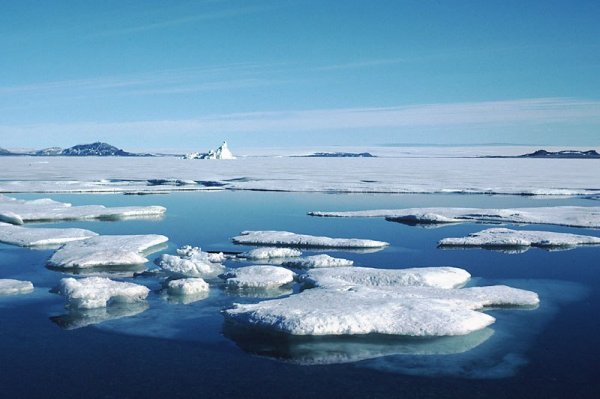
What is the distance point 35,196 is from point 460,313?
60.8 feet

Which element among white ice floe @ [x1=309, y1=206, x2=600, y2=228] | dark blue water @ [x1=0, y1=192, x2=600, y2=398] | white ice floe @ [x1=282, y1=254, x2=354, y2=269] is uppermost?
white ice floe @ [x1=309, y1=206, x2=600, y2=228]

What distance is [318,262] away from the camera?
964cm

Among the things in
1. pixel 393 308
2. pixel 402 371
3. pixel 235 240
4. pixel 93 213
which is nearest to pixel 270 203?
pixel 93 213

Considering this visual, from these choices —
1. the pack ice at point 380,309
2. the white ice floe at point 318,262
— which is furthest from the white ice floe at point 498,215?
the pack ice at point 380,309

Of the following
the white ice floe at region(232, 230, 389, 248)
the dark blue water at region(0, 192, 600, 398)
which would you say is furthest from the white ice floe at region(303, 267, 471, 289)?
the white ice floe at region(232, 230, 389, 248)

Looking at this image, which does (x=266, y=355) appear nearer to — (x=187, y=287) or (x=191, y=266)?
(x=187, y=287)

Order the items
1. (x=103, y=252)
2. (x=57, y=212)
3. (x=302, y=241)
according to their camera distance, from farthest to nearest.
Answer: (x=57, y=212) < (x=302, y=241) < (x=103, y=252)

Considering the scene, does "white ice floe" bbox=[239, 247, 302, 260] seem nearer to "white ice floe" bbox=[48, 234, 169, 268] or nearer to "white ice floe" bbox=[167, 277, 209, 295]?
"white ice floe" bbox=[48, 234, 169, 268]

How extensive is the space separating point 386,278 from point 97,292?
3661mm

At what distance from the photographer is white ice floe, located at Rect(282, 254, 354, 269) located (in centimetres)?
961

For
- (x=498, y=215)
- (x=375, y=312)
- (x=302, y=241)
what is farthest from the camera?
(x=498, y=215)

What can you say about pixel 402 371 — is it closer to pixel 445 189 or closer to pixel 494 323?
pixel 494 323

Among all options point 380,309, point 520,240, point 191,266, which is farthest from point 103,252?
point 520,240

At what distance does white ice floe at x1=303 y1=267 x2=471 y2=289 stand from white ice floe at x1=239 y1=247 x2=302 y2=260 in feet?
4.84
